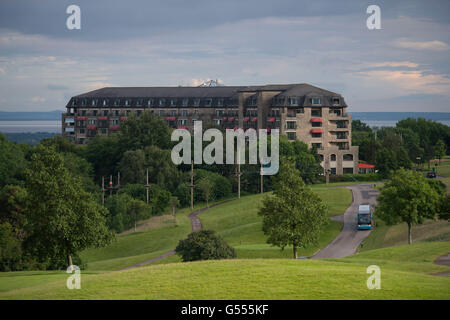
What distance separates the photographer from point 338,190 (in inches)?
4075

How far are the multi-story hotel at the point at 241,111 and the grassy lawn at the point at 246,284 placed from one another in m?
106

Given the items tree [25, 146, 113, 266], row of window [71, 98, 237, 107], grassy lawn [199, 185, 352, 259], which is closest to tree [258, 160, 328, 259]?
grassy lawn [199, 185, 352, 259]

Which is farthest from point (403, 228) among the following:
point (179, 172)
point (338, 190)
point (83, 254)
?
point (179, 172)

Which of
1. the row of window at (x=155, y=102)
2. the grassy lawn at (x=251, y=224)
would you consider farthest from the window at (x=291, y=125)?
the grassy lawn at (x=251, y=224)

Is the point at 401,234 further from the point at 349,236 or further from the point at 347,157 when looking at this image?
the point at 347,157

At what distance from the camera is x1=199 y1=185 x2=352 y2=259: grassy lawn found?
6581cm

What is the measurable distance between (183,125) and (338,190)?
294 ft

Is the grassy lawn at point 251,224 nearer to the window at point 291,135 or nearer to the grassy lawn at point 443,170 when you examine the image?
the grassy lawn at point 443,170

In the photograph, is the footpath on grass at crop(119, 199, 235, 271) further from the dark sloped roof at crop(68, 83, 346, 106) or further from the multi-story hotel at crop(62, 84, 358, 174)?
the dark sloped roof at crop(68, 83, 346, 106)

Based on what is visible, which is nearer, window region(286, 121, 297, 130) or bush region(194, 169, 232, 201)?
bush region(194, 169, 232, 201)

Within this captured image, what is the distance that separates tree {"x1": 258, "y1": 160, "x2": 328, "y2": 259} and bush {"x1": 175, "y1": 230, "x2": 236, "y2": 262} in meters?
6.29

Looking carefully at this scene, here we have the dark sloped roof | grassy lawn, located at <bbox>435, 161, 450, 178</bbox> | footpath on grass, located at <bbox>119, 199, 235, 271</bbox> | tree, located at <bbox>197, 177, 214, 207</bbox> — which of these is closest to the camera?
footpath on grass, located at <bbox>119, 199, 235, 271</bbox>

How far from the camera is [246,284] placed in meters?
32.4

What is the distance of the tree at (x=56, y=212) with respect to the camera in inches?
1898
